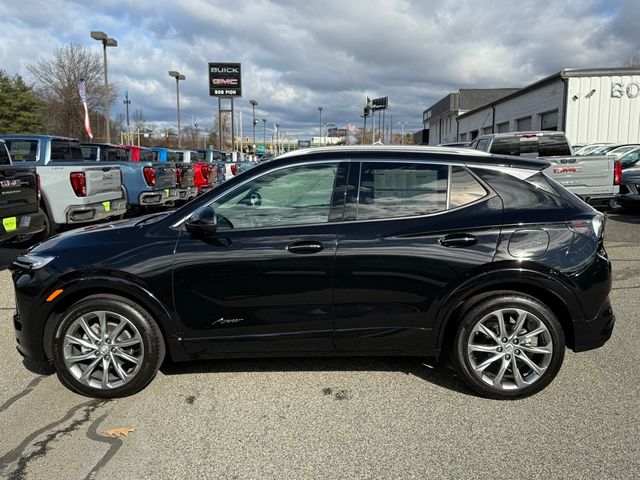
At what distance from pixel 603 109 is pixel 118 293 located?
82.7 ft

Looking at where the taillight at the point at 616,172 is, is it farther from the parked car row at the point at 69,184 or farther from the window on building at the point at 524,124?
the window on building at the point at 524,124

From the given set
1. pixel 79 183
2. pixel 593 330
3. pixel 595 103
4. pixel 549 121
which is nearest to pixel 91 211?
pixel 79 183

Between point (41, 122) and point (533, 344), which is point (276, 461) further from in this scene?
point (41, 122)

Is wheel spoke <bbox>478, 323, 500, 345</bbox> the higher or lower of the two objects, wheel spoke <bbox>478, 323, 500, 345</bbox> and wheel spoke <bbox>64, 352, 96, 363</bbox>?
the higher

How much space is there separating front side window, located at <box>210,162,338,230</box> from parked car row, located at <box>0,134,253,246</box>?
15.0 feet

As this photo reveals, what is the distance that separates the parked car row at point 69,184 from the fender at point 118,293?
379 centimetres

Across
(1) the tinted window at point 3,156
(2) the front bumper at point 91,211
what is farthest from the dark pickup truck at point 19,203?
(1) the tinted window at point 3,156

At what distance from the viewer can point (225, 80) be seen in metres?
49.2

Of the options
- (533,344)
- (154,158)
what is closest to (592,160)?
(533,344)

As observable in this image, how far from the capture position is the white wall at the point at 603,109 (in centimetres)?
2309

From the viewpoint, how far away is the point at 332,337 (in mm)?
3629

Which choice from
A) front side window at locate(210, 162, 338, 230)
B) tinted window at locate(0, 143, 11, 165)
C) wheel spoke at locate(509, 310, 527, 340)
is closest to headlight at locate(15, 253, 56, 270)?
front side window at locate(210, 162, 338, 230)

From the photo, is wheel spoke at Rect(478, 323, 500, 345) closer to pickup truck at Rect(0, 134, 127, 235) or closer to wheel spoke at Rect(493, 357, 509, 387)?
wheel spoke at Rect(493, 357, 509, 387)

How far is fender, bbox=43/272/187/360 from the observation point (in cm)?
357
